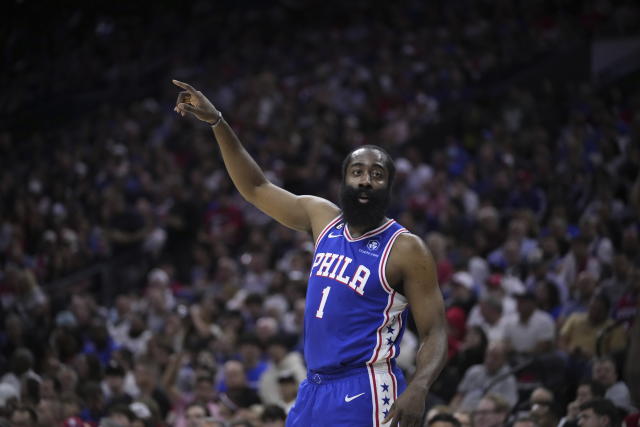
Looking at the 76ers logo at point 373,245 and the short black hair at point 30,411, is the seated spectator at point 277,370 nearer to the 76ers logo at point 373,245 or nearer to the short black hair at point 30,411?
the short black hair at point 30,411

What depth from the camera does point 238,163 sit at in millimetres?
4574

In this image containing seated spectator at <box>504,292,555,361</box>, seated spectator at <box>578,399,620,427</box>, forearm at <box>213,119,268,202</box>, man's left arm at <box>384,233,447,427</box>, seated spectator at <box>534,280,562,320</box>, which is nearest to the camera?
man's left arm at <box>384,233,447,427</box>

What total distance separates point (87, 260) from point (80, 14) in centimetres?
566

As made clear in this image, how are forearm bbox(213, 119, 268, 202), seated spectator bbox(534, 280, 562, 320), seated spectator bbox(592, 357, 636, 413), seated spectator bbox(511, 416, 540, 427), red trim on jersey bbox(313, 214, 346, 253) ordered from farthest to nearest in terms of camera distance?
seated spectator bbox(534, 280, 562, 320) < seated spectator bbox(592, 357, 636, 413) < seated spectator bbox(511, 416, 540, 427) < forearm bbox(213, 119, 268, 202) < red trim on jersey bbox(313, 214, 346, 253)

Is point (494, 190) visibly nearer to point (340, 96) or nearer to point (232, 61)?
point (340, 96)

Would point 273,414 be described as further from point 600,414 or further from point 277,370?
point 600,414

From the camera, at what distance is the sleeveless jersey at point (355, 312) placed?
12.9ft

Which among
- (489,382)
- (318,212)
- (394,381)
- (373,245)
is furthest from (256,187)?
(489,382)

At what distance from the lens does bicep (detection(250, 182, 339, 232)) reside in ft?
14.4

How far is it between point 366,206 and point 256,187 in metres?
0.74

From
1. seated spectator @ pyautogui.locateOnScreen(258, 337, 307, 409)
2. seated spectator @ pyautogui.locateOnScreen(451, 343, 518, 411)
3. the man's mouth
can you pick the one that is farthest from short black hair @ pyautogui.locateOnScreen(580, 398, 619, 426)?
seated spectator @ pyautogui.locateOnScreen(258, 337, 307, 409)

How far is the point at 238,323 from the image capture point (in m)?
9.45

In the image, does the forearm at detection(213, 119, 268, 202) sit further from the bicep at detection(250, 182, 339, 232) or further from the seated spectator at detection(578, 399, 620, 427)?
the seated spectator at detection(578, 399, 620, 427)

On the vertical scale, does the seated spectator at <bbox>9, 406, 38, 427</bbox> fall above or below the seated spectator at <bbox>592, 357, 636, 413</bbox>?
below
